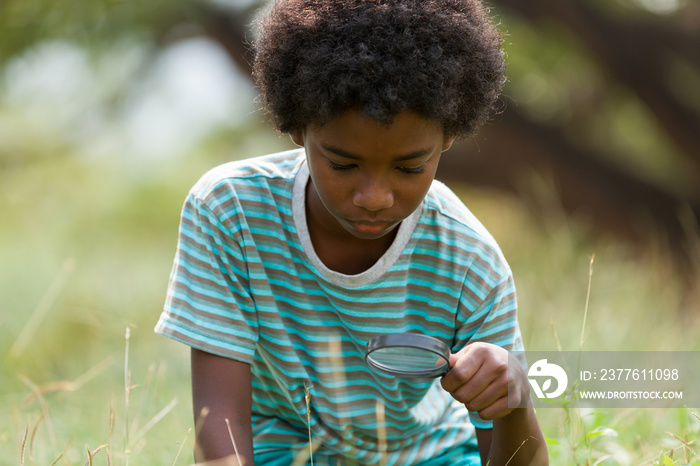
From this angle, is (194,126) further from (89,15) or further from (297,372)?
(297,372)

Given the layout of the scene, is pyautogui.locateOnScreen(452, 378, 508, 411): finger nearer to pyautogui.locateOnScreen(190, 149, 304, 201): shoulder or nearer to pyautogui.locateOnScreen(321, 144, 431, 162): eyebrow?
pyautogui.locateOnScreen(321, 144, 431, 162): eyebrow

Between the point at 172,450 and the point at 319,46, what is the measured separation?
1284 mm

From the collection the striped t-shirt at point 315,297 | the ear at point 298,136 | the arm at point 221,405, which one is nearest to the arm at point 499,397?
the striped t-shirt at point 315,297

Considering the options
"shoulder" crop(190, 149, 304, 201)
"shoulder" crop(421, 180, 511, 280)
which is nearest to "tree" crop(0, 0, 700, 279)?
"shoulder" crop(190, 149, 304, 201)

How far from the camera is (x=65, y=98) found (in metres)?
4.05

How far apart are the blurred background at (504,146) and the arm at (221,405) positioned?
144 cm

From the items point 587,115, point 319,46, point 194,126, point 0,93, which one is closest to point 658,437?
point 319,46

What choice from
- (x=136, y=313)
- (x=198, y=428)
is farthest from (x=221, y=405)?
(x=136, y=313)

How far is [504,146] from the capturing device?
4.54 meters

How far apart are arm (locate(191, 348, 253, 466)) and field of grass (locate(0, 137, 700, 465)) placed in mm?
93

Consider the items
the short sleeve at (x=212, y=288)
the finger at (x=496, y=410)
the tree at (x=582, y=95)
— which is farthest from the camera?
the tree at (x=582, y=95)

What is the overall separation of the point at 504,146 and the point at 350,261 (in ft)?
9.74

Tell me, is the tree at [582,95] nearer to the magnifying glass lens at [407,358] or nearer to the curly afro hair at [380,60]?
the curly afro hair at [380,60]

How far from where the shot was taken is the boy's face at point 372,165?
4.77 ft
